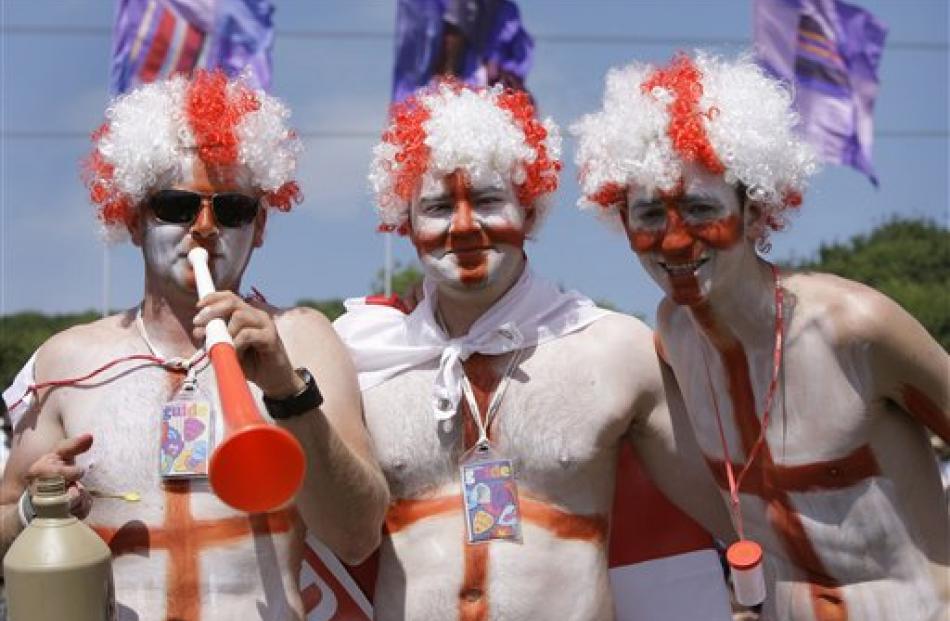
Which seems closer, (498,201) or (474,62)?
(498,201)

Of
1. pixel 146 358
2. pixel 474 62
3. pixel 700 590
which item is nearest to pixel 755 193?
pixel 700 590

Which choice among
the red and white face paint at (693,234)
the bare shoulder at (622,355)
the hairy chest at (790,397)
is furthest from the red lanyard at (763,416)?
the bare shoulder at (622,355)

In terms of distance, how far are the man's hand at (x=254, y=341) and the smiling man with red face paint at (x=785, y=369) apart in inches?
38.3

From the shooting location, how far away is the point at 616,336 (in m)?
4.35

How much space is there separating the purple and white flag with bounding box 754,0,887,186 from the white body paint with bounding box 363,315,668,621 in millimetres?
13665

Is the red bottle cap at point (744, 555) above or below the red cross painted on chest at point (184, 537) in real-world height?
above

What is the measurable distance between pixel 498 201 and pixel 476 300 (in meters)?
0.27

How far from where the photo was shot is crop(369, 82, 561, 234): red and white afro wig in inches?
168

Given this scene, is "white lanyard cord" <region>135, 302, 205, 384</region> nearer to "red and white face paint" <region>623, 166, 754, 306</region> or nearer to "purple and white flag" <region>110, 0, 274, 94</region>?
"red and white face paint" <region>623, 166, 754, 306</region>

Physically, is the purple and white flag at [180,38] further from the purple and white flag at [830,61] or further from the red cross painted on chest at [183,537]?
the red cross painted on chest at [183,537]

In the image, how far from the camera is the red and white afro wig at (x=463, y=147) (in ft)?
14.0

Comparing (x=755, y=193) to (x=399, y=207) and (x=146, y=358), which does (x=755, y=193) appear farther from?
(x=146, y=358)

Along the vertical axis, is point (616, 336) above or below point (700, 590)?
above

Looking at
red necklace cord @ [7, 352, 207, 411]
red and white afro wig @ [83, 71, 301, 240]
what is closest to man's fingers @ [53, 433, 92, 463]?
red necklace cord @ [7, 352, 207, 411]
